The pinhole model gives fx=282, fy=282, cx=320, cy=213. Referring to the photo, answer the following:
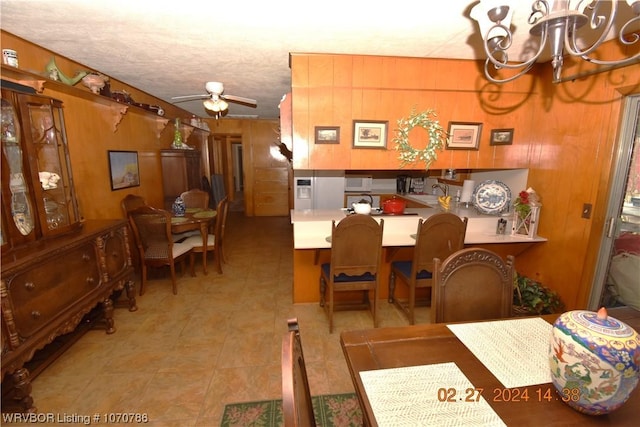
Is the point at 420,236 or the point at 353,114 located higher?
the point at 353,114

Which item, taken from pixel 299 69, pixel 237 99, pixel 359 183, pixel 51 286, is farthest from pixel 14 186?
pixel 359 183

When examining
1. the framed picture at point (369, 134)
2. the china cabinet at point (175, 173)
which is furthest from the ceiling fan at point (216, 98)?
the china cabinet at point (175, 173)

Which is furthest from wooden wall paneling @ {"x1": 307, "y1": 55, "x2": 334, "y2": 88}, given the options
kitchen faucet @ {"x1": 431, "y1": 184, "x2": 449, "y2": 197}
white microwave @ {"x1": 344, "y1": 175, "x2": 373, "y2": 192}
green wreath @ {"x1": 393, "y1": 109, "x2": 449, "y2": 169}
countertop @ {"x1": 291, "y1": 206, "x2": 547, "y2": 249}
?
kitchen faucet @ {"x1": 431, "y1": 184, "x2": 449, "y2": 197}

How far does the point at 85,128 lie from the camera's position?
2.77 metres

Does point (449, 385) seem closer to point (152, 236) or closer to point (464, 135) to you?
point (464, 135)

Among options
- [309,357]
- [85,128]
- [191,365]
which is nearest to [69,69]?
[85,128]

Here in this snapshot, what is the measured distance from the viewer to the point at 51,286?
5.90 ft

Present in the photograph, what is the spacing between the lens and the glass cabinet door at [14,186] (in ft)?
5.61

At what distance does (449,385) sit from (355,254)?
1340mm

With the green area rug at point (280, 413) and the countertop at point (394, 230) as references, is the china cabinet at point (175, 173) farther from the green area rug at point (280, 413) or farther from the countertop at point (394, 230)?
the green area rug at point (280, 413)

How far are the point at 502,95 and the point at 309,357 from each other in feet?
9.79

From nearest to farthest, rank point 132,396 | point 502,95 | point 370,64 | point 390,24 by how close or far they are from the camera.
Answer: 1. point 132,396
2. point 390,24
3. point 370,64
4. point 502,95

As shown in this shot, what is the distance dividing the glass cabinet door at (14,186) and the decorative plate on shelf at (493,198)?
3.75 m

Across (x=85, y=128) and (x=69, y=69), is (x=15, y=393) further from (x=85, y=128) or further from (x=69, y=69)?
(x=69, y=69)
